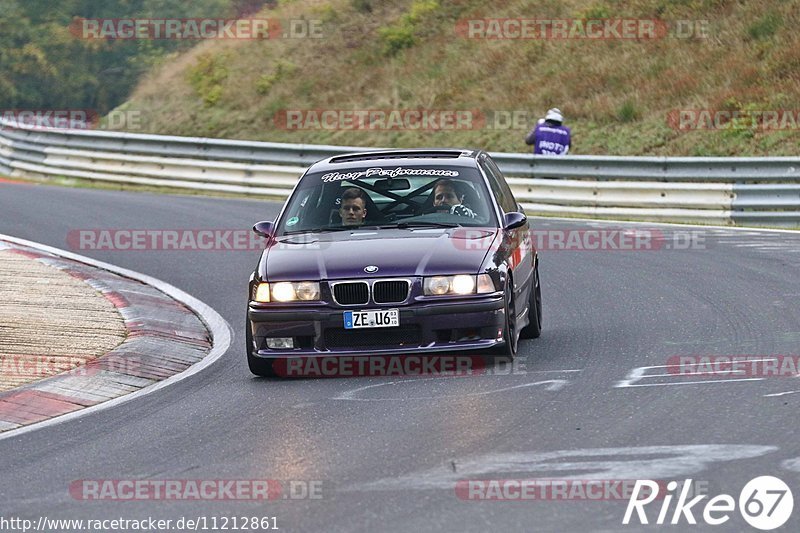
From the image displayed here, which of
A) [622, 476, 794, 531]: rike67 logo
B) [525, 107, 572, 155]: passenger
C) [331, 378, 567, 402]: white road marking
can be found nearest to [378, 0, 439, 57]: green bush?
[525, 107, 572, 155]: passenger

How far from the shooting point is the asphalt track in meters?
6.34

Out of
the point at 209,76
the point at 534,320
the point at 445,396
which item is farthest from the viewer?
the point at 209,76

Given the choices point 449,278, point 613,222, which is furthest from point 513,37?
point 449,278

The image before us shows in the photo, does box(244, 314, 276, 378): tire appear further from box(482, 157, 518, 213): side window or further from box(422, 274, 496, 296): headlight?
box(482, 157, 518, 213): side window

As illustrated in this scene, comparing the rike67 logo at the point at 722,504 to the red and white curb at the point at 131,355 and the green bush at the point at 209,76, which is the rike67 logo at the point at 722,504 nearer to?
the red and white curb at the point at 131,355

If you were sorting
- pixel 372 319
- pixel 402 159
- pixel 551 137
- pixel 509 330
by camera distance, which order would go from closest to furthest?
pixel 372 319, pixel 509 330, pixel 402 159, pixel 551 137

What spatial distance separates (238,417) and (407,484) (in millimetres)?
2330

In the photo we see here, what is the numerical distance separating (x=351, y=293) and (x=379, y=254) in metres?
0.38

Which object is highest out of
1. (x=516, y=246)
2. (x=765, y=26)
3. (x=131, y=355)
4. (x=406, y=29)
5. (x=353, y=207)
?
(x=406, y=29)

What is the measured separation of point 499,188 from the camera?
467 inches

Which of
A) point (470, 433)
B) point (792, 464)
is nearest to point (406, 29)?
point (470, 433)

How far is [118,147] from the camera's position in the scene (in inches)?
1176

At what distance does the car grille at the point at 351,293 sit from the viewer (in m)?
9.88

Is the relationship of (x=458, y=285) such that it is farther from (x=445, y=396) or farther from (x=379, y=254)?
(x=445, y=396)
